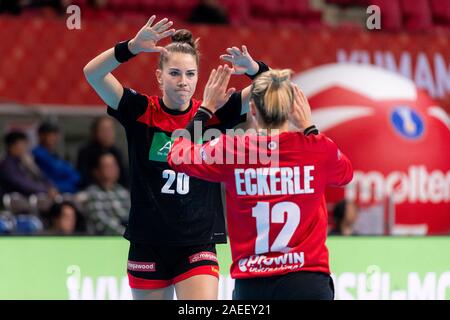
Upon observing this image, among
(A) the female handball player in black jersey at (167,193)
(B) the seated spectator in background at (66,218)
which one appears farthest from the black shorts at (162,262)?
(B) the seated spectator in background at (66,218)

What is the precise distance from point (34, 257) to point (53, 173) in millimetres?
3713

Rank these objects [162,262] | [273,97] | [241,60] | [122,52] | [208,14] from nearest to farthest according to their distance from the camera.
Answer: [273,97] → [122,52] → [241,60] → [162,262] → [208,14]

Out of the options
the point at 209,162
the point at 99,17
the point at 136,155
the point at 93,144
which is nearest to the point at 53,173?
the point at 93,144

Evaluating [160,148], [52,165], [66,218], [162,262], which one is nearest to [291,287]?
[162,262]

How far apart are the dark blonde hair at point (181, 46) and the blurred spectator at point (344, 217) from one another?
3.99 meters

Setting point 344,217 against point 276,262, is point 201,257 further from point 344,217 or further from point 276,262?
point 344,217

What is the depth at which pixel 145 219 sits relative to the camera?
248 inches

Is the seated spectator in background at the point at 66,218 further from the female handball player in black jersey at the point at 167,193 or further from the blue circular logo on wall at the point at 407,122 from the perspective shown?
the female handball player in black jersey at the point at 167,193

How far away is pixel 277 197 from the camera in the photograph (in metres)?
5.37

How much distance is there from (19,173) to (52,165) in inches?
23.7

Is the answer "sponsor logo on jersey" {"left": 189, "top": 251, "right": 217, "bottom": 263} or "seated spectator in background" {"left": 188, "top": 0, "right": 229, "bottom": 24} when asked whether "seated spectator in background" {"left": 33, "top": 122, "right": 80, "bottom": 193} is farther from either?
"sponsor logo on jersey" {"left": 189, "top": 251, "right": 217, "bottom": 263}

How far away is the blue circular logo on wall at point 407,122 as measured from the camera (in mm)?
10992

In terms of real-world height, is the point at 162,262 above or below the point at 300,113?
below
